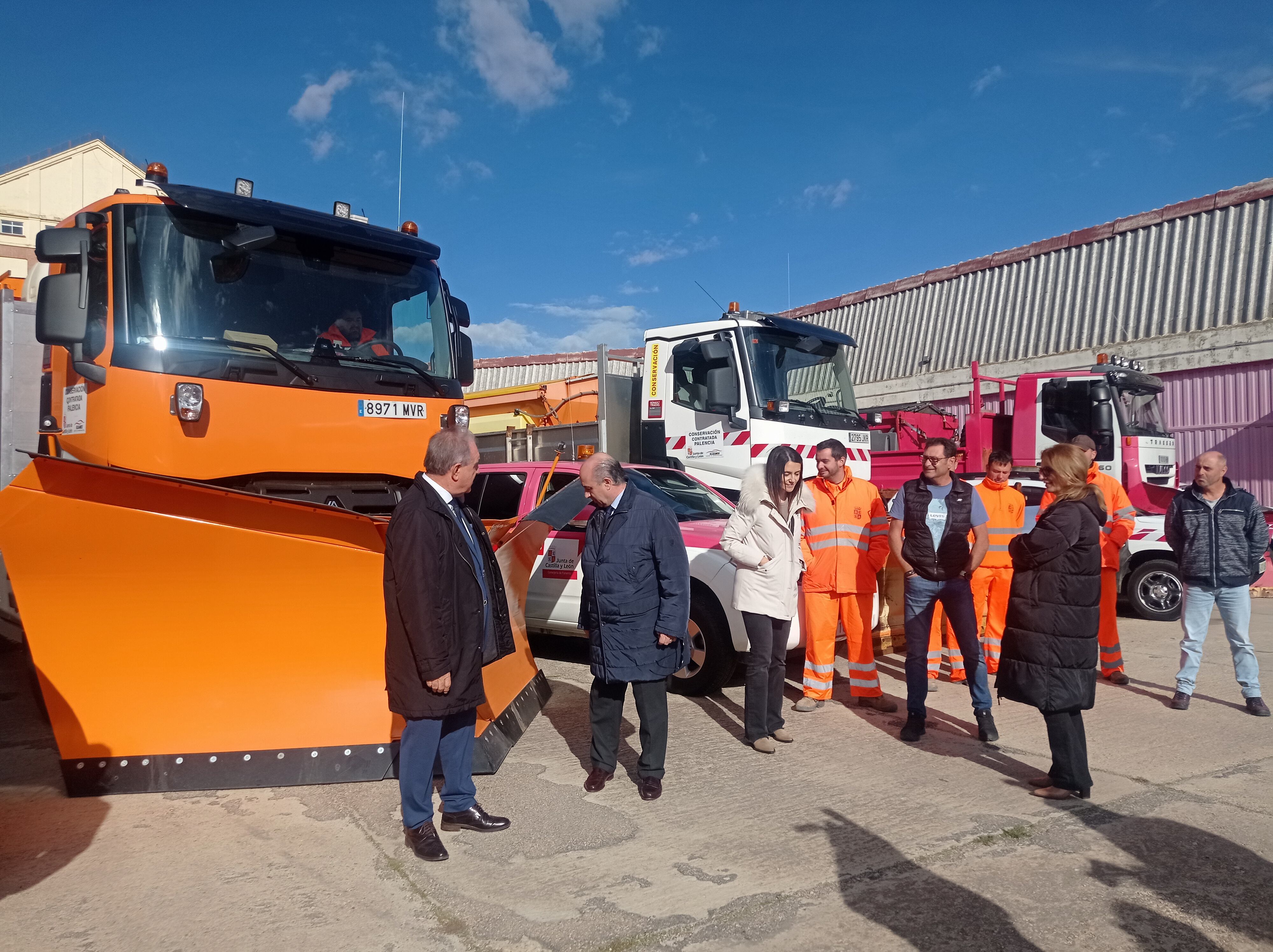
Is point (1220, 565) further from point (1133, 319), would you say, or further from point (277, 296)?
point (1133, 319)

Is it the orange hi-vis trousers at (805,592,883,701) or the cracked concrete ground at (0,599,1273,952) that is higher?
the orange hi-vis trousers at (805,592,883,701)

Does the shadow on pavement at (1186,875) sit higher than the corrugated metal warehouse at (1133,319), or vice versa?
the corrugated metal warehouse at (1133,319)

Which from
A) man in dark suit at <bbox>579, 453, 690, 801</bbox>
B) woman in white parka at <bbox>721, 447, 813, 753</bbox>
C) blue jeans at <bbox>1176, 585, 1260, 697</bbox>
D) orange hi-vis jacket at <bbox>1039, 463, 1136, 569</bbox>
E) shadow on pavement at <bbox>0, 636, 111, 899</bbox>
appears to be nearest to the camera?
shadow on pavement at <bbox>0, 636, 111, 899</bbox>

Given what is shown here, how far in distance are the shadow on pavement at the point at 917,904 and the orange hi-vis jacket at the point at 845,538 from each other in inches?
94.8

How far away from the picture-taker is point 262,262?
5.13 meters

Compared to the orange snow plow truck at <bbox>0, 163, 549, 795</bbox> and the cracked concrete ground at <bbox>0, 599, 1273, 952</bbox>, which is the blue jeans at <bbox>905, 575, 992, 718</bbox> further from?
the orange snow plow truck at <bbox>0, 163, 549, 795</bbox>

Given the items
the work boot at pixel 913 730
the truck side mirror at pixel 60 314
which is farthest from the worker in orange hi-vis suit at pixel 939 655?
the truck side mirror at pixel 60 314

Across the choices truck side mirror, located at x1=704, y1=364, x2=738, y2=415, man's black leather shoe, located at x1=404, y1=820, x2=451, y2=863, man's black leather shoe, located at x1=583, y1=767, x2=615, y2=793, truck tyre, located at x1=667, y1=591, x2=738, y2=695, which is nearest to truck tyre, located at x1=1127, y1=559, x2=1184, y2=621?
truck side mirror, located at x1=704, y1=364, x2=738, y2=415

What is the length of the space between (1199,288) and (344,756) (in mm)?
15095

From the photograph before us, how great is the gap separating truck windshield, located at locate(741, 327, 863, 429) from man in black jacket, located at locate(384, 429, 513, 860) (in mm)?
5311

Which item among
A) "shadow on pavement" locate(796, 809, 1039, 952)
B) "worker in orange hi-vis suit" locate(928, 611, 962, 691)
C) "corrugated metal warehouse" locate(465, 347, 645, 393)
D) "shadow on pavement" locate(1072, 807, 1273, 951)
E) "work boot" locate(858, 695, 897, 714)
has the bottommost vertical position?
"work boot" locate(858, 695, 897, 714)

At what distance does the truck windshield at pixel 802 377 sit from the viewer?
8828 mm

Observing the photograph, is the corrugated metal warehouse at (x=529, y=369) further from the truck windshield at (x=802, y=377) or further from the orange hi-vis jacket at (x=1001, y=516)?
the orange hi-vis jacket at (x=1001, y=516)

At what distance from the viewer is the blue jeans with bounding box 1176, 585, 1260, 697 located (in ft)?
19.4
